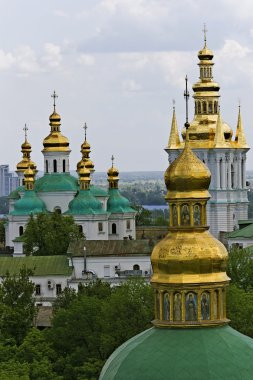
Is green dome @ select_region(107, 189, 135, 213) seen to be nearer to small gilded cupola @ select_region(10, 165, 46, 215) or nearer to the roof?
small gilded cupola @ select_region(10, 165, 46, 215)

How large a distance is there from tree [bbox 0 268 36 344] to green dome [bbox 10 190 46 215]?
28.0m

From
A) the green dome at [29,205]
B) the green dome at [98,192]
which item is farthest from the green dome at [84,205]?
the green dome at [29,205]

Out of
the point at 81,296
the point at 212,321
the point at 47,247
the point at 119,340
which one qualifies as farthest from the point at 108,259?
the point at 212,321

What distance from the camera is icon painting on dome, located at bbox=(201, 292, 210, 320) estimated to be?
24.4 m

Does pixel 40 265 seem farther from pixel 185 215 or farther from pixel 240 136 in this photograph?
pixel 185 215

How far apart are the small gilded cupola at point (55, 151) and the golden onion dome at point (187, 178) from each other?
218ft

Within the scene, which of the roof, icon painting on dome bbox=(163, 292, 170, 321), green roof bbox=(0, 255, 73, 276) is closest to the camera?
icon painting on dome bbox=(163, 292, 170, 321)

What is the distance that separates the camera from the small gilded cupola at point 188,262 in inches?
957

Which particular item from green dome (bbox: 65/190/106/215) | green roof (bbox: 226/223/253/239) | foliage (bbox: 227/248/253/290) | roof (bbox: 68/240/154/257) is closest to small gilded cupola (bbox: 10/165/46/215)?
green dome (bbox: 65/190/106/215)

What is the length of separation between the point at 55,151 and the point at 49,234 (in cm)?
1063

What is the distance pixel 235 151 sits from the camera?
9625 centimetres

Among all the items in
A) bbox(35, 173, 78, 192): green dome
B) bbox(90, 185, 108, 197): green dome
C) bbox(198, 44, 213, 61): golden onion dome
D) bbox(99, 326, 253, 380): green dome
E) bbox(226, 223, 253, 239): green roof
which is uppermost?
bbox(198, 44, 213, 61): golden onion dome

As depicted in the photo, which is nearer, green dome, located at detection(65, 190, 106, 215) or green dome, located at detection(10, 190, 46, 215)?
green dome, located at detection(65, 190, 106, 215)

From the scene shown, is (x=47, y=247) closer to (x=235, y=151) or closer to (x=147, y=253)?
(x=147, y=253)
